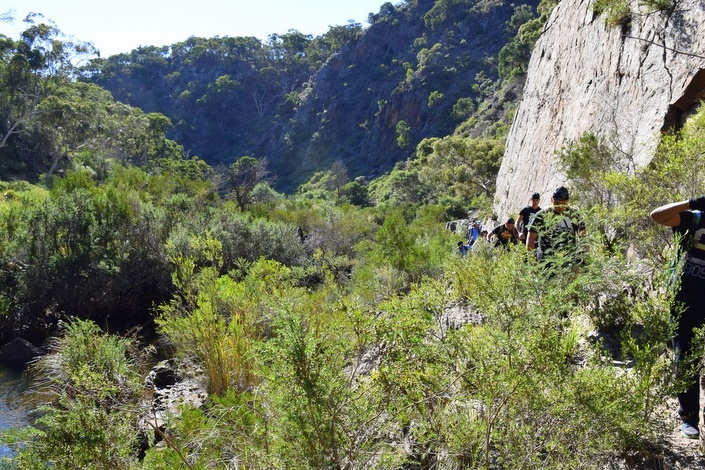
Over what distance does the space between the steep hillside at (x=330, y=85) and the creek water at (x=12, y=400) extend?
44595 millimetres

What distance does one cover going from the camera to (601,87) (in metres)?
10.2

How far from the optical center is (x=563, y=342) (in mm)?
2639

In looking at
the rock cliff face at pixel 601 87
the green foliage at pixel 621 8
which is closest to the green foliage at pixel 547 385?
the rock cliff face at pixel 601 87

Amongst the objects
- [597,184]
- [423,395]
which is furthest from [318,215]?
[423,395]

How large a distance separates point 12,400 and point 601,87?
41.3 ft

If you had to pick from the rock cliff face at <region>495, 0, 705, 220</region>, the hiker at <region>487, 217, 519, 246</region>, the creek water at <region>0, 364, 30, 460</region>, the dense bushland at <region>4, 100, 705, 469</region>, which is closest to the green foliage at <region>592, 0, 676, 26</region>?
the rock cliff face at <region>495, 0, 705, 220</region>

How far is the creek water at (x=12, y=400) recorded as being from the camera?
789cm

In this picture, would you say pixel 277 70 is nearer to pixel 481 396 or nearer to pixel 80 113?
pixel 80 113

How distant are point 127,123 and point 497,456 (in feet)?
167

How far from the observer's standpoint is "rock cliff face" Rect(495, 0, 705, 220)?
7449 millimetres

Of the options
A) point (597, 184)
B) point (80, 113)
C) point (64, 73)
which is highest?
point (64, 73)

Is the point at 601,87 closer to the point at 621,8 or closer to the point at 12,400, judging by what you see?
the point at 621,8

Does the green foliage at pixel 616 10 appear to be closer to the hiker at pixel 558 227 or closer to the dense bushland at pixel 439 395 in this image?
the hiker at pixel 558 227

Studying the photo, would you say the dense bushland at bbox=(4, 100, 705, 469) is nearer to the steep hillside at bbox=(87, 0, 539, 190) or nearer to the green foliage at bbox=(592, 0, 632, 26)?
the green foliage at bbox=(592, 0, 632, 26)
